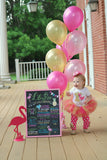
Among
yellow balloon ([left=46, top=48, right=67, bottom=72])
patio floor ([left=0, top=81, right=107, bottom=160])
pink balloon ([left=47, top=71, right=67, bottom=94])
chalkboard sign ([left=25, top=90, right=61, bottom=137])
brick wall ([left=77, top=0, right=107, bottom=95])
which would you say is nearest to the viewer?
patio floor ([left=0, top=81, right=107, bottom=160])

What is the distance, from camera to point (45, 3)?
26.4 meters

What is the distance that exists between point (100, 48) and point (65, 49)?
3.85 metres

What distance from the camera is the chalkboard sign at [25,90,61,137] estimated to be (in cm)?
406

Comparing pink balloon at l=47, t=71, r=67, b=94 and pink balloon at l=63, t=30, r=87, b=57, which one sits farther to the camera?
pink balloon at l=63, t=30, r=87, b=57

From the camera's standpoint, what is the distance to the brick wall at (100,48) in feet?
25.7

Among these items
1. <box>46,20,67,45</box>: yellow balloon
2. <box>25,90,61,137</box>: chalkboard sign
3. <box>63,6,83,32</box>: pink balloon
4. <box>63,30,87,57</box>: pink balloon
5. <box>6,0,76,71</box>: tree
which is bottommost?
<box>25,90,61,137</box>: chalkboard sign

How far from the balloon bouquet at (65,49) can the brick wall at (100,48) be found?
10.9ft

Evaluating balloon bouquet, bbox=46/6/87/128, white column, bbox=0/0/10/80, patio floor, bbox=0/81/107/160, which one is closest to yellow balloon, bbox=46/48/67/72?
balloon bouquet, bbox=46/6/87/128

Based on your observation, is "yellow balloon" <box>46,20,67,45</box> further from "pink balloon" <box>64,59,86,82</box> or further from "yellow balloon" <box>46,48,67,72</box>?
"pink balloon" <box>64,59,86,82</box>

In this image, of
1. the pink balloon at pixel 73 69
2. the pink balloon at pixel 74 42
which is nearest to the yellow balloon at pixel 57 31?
the pink balloon at pixel 74 42

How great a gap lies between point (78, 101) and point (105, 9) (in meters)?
4.19

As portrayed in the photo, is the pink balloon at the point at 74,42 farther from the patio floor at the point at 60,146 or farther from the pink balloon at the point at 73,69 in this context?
the patio floor at the point at 60,146

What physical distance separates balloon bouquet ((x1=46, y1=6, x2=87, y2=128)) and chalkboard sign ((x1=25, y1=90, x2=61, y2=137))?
35 centimetres

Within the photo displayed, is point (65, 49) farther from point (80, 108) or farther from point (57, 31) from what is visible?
point (80, 108)
